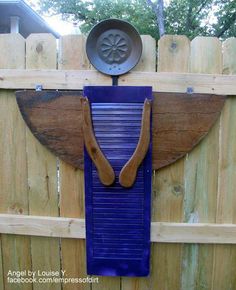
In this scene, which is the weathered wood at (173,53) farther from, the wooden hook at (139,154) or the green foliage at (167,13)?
the green foliage at (167,13)

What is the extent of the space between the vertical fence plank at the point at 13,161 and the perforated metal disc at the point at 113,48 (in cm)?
38

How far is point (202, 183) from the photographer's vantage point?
158 cm

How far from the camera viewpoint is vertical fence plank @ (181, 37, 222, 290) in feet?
4.85

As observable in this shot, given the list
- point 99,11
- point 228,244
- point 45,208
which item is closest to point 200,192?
point 228,244

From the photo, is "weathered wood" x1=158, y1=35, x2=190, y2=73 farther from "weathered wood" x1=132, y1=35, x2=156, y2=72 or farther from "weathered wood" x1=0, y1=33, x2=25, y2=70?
"weathered wood" x1=0, y1=33, x2=25, y2=70

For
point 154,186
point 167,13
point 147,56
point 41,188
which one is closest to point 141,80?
point 147,56

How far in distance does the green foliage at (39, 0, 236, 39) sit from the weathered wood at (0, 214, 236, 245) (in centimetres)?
1032

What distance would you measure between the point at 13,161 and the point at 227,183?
1.13 metres

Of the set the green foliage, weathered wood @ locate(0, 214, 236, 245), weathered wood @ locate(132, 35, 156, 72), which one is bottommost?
weathered wood @ locate(0, 214, 236, 245)

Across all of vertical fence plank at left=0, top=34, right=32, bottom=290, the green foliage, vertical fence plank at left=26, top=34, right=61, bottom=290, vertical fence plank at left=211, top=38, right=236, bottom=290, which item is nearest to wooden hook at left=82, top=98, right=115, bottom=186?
vertical fence plank at left=26, top=34, right=61, bottom=290

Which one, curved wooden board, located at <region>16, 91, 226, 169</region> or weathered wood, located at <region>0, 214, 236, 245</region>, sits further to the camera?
weathered wood, located at <region>0, 214, 236, 245</region>

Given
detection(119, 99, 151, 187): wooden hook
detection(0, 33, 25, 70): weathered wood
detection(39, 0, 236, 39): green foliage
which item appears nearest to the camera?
detection(119, 99, 151, 187): wooden hook

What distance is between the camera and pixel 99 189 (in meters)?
1.55

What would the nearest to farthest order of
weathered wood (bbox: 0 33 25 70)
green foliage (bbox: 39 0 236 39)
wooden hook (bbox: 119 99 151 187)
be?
wooden hook (bbox: 119 99 151 187)
weathered wood (bbox: 0 33 25 70)
green foliage (bbox: 39 0 236 39)
